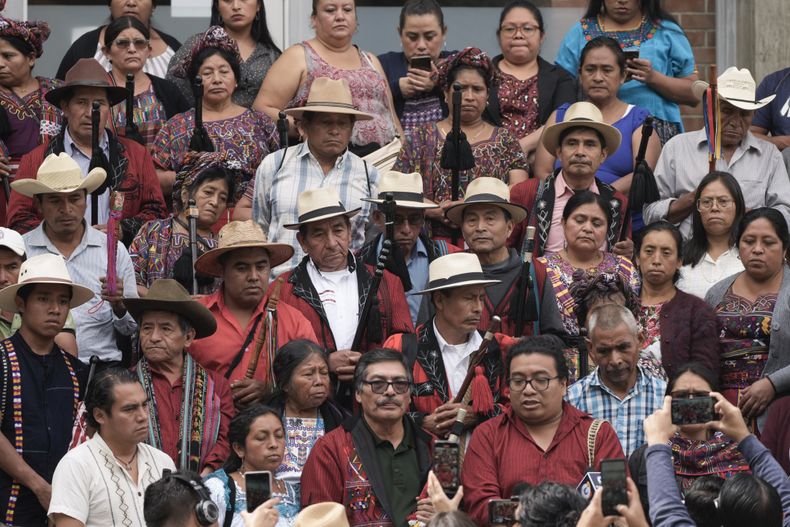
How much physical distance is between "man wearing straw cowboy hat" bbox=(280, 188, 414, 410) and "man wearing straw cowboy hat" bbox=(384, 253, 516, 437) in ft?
0.84

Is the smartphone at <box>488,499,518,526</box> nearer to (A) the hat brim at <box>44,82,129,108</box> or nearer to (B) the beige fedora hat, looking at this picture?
(B) the beige fedora hat

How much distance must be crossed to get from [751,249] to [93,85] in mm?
4144

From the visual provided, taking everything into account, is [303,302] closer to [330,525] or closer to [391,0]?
[330,525]

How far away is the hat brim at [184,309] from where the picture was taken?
895 cm

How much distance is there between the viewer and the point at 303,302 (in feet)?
31.5

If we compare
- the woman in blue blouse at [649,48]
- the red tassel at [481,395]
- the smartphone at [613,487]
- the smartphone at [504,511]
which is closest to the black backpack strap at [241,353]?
the red tassel at [481,395]

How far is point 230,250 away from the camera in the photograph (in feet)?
31.5

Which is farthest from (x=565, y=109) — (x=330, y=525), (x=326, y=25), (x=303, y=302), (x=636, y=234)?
(x=330, y=525)

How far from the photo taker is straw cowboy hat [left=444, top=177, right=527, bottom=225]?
10.1 metres

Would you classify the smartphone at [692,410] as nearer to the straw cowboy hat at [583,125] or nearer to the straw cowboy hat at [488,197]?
the straw cowboy hat at [488,197]

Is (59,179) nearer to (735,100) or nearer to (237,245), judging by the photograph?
(237,245)

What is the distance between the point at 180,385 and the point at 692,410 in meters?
3.11

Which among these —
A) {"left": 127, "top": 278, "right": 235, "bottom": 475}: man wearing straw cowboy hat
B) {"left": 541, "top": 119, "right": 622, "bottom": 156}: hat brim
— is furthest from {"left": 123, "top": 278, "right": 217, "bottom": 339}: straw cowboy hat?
{"left": 541, "top": 119, "right": 622, "bottom": 156}: hat brim

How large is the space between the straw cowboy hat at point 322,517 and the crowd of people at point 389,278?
0.05ft
